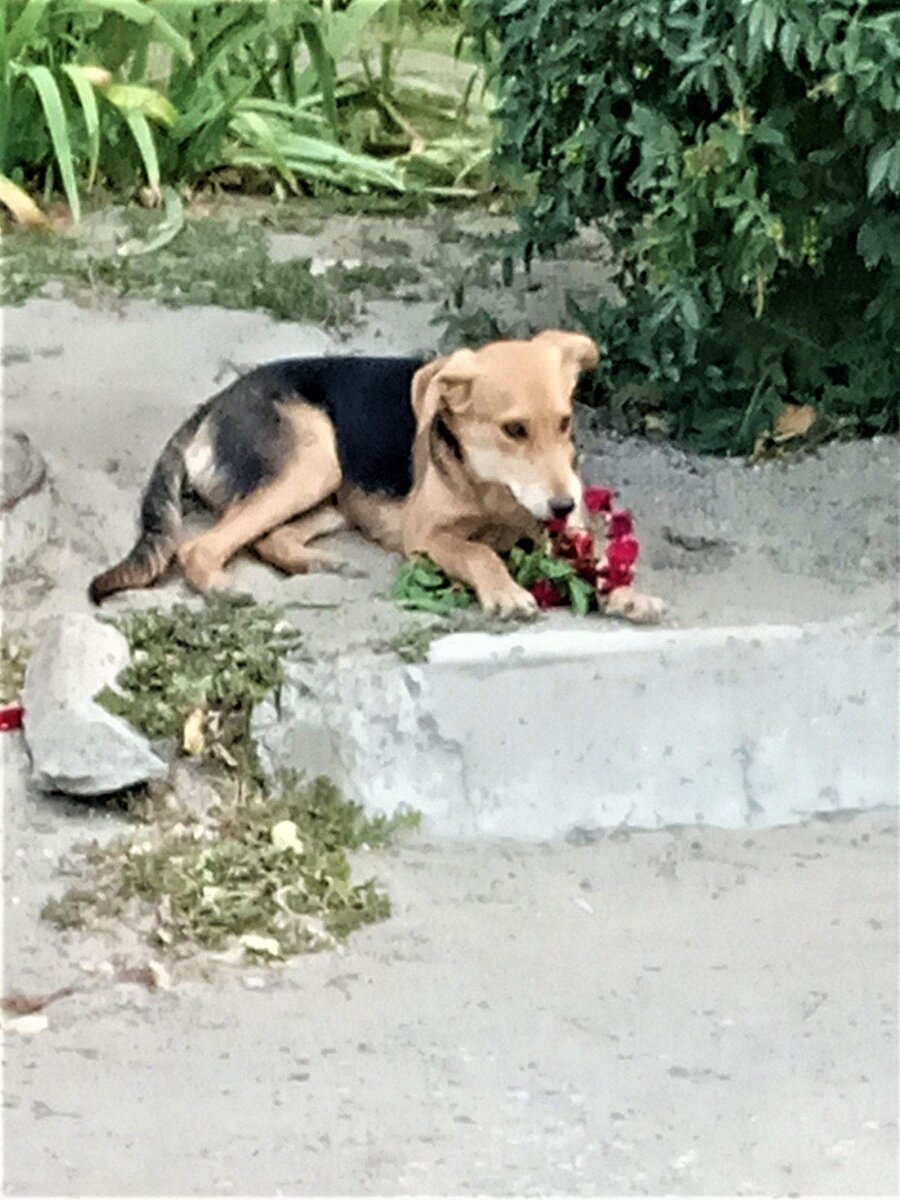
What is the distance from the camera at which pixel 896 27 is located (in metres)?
4.71

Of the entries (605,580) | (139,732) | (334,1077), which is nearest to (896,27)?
(605,580)

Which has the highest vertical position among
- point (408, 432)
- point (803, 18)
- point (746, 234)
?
point (803, 18)

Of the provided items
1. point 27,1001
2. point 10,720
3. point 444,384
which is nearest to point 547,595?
point 444,384

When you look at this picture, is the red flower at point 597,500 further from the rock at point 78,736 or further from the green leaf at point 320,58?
the green leaf at point 320,58

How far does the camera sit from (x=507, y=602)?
4.57 m

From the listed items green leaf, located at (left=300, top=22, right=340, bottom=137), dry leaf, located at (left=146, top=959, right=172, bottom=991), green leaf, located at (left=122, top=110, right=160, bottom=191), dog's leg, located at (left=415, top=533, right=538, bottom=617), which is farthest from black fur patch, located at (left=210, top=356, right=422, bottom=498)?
green leaf, located at (left=300, top=22, right=340, bottom=137)

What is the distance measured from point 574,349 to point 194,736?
1367mm

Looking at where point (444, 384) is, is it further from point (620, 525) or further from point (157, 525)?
point (157, 525)

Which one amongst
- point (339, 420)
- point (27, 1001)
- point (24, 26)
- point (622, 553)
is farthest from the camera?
point (24, 26)

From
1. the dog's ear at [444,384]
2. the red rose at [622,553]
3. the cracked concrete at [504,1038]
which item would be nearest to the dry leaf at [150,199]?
the dog's ear at [444,384]

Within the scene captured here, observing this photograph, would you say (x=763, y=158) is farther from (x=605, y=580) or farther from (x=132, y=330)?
(x=132, y=330)

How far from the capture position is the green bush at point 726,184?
487 centimetres

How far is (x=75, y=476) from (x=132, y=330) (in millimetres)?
939

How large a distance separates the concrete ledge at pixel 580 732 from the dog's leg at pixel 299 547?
685mm
